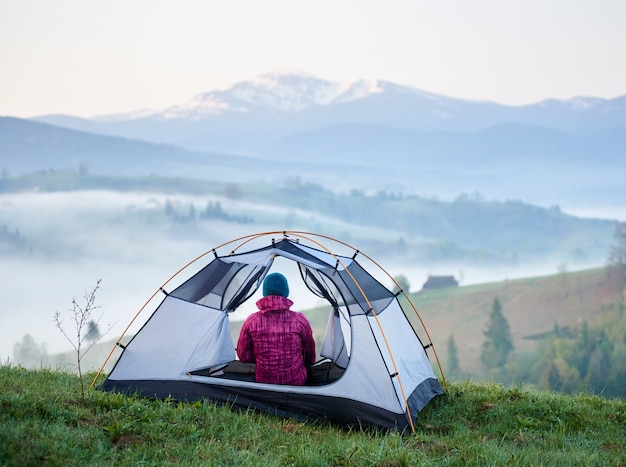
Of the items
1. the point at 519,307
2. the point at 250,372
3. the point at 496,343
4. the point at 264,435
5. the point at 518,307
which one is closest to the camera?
the point at 264,435

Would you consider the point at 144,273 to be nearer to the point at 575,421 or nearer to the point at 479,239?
the point at 479,239

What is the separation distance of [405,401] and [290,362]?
49.7 inches

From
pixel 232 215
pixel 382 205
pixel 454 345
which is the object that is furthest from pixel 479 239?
pixel 454 345

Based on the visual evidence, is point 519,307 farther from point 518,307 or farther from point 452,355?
point 452,355

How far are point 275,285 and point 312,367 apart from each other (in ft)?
4.81

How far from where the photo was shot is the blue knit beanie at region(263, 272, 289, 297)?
25.4ft

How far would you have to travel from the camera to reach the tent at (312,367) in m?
7.40

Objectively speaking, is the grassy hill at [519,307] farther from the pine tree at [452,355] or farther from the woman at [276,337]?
the woman at [276,337]

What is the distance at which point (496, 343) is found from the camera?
8594cm

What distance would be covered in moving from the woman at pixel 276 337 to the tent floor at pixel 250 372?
0.89 feet

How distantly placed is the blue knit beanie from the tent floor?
3.14 feet

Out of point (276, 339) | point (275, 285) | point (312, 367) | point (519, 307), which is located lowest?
point (519, 307)

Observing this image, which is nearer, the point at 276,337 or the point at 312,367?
the point at 276,337

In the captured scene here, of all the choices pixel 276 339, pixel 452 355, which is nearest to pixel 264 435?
pixel 276 339
